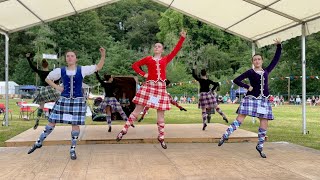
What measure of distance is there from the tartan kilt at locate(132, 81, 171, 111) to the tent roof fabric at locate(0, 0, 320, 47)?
11.1ft

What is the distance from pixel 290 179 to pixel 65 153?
3498 millimetres

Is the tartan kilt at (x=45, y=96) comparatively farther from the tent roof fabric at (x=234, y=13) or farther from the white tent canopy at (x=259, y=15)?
the white tent canopy at (x=259, y=15)

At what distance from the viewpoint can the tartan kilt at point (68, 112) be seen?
5797 mm

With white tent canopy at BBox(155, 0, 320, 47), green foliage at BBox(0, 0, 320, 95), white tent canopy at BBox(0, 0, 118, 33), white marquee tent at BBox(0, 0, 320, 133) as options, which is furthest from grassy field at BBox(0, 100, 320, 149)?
green foliage at BBox(0, 0, 320, 95)

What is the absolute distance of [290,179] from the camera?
176 inches

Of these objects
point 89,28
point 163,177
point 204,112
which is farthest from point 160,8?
point 163,177

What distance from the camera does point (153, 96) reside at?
677 centimetres

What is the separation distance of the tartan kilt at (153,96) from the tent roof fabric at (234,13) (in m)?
3.38

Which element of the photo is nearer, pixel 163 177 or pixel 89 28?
pixel 163 177

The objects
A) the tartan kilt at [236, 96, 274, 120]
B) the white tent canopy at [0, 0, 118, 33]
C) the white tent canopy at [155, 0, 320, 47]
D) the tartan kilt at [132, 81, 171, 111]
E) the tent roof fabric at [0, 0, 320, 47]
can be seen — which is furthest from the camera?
the white tent canopy at [0, 0, 118, 33]

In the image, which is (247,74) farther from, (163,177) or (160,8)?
(160,8)

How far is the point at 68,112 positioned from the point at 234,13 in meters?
5.61

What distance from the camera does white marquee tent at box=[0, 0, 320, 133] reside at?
875 cm

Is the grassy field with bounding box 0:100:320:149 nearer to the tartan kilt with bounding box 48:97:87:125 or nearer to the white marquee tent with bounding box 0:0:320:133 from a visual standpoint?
the white marquee tent with bounding box 0:0:320:133
